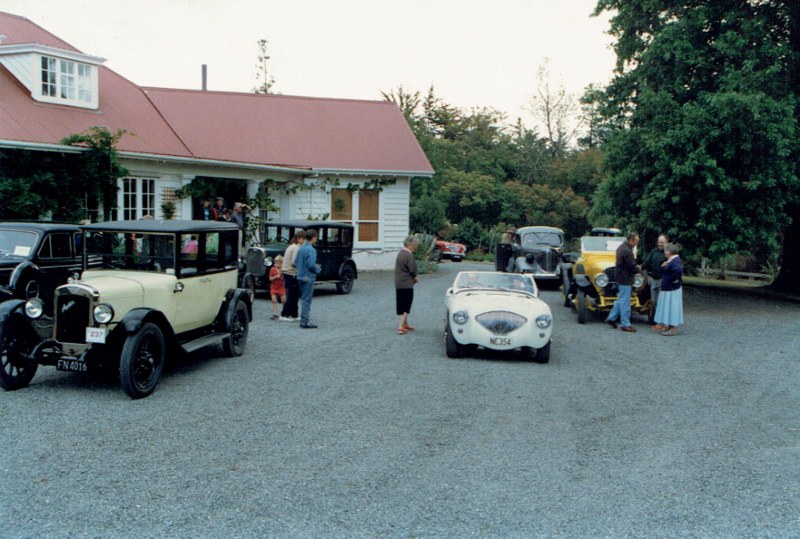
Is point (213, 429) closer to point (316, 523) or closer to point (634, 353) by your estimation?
point (316, 523)

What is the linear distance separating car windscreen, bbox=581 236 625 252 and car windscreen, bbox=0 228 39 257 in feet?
39.1

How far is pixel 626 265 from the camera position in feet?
46.3

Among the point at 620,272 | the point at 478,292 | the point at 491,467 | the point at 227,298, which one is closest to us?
the point at 491,467

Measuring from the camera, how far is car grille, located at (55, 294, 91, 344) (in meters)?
8.20

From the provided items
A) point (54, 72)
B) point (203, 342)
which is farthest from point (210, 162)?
point (203, 342)

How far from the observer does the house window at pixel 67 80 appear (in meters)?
18.3

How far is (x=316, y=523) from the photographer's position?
502cm

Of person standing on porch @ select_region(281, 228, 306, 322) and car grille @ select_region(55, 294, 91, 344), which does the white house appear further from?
car grille @ select_region(55, 294, 91, 344)

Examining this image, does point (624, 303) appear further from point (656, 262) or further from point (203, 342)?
point (203, 342)

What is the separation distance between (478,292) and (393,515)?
→ 672cm

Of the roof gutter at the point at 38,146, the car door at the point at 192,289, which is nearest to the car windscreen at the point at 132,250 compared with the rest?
the car door at the point at 192,289

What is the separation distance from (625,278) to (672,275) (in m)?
0.85

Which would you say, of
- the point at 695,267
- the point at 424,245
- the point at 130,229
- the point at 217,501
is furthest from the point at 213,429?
the point at 695,267

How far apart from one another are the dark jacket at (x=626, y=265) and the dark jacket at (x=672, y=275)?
551mm
